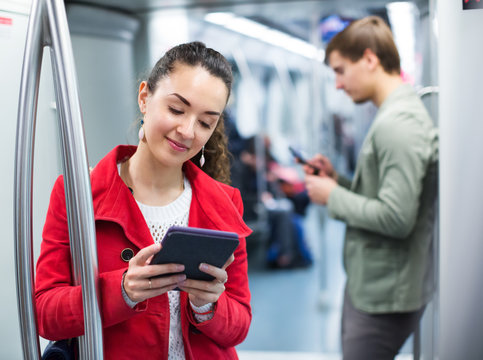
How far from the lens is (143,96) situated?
1.07m

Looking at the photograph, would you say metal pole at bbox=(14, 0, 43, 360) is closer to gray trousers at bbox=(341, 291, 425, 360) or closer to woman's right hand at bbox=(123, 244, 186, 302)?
woman's right hand at bbox=(123, 244, 186, 302)

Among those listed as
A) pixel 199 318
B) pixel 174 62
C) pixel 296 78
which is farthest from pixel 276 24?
pixel 296 78

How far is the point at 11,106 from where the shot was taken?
1333 millimetres

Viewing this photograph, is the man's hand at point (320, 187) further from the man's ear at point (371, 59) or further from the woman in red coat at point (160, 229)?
the woman in red coat at point (160, 229)

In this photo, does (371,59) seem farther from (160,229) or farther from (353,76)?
(160,229)

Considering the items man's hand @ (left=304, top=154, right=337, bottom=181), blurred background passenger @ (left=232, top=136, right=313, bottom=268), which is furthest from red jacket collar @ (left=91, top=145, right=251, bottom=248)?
blurred background passenger @ (left=232, top=136, right=313, bottom=268)

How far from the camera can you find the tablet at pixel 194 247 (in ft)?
2.78

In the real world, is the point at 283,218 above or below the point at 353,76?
below

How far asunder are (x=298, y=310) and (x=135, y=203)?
11.7ft

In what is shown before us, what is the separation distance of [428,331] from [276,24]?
177cm

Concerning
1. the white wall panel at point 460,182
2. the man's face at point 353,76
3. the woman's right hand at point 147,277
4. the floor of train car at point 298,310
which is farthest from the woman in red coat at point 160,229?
the floor of train car at point 298,310

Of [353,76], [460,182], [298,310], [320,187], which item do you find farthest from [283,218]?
[460,182]

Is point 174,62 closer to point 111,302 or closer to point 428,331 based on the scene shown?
point 111,302

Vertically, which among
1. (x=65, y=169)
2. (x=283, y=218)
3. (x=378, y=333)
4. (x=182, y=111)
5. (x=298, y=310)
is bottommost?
(x=298, y=310)
